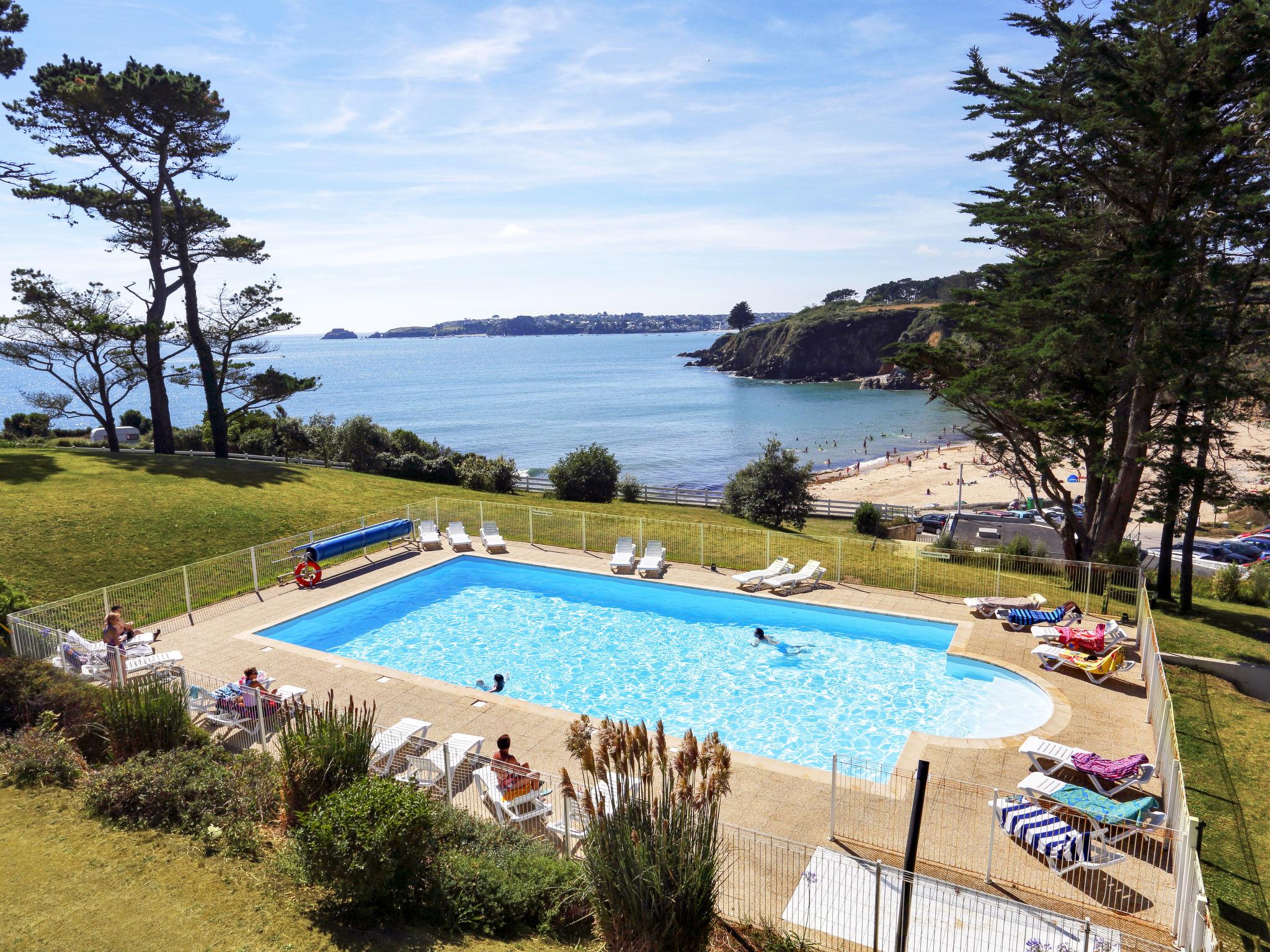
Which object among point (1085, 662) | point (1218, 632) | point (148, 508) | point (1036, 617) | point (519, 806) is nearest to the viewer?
point (519, 806)

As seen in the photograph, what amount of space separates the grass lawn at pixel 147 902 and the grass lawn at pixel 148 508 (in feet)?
40.1

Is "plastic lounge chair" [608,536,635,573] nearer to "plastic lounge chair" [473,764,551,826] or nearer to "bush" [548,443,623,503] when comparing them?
"bush" [548,443,623,503]

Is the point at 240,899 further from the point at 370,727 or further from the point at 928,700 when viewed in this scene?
the point at 928,700

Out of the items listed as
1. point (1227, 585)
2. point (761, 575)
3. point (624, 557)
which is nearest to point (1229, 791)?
point (761, 575)

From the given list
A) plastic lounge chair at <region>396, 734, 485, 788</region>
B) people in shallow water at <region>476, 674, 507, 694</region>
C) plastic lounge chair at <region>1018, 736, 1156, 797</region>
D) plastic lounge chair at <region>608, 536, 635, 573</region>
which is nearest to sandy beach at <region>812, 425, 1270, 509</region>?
plastic lounge chair at <region>608, 536, 635, 573</region>

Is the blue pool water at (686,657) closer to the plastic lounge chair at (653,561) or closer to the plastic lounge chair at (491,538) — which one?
the plastic lounge chair at (653,561)

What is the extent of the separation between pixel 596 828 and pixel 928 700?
10.00 meters

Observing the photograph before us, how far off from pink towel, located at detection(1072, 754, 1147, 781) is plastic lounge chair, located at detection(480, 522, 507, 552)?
53.8 ft

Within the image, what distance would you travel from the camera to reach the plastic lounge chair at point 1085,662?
1385 cm

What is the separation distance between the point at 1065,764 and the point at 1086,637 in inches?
205

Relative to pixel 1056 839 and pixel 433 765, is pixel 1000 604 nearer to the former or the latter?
pixel 1056 839

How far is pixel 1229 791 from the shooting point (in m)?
10.8

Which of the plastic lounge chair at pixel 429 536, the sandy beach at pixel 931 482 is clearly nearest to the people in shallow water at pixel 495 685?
the plastic lounge chair at pixel 429 536

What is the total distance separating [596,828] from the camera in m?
6.49
